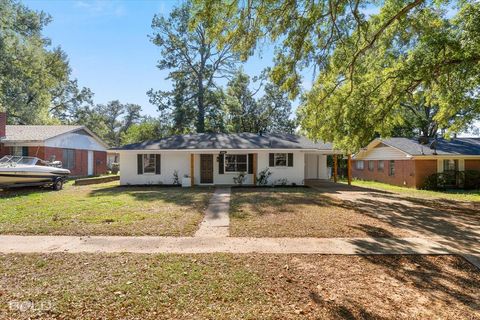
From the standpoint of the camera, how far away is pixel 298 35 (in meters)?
10.0

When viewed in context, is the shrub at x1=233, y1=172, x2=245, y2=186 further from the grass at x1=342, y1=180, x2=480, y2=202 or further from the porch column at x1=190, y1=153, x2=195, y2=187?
the grass at x1=342, y1=180, x2=480, y2=202

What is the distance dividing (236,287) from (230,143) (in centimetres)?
1517

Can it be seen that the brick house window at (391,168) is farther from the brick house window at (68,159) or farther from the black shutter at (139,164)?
the brick house window at (68,159)

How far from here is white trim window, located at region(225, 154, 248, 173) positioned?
1920cm

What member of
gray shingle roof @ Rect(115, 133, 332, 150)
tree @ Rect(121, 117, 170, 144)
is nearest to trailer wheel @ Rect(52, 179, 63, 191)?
gray shingle roof @ Rect(115, 133, 332, 150)

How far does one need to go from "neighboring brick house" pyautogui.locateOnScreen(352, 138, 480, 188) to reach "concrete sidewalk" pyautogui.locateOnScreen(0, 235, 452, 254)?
50.0 ft

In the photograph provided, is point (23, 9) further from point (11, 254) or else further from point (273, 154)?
point (11, 254)

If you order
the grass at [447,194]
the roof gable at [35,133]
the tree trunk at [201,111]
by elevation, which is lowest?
the grass at [447,194]

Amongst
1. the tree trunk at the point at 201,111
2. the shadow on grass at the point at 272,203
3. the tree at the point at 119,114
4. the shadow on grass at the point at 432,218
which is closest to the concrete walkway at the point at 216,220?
the shadow on grass at the point at 272,203

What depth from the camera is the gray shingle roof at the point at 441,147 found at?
2029 cm

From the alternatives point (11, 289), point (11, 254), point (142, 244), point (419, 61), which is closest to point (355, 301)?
point (142, 244)

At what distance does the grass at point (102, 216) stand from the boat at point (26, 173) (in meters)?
2.16

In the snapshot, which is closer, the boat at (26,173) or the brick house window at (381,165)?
the boat at (26,173)

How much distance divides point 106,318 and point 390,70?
12525 mm
